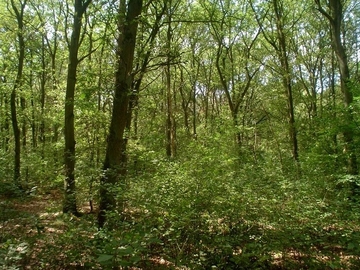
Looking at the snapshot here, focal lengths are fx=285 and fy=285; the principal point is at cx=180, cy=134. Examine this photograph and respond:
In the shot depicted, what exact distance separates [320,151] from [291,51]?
48.0ft

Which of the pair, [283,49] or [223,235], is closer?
[223,235]

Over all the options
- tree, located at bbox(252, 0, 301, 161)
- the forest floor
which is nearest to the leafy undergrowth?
the forest floor

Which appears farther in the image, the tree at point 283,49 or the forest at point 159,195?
the tree at point 283,49

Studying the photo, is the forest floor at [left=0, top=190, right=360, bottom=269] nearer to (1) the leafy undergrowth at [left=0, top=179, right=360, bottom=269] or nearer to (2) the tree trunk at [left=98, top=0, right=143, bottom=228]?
(1) the leafy undergrowth at [left=0, top=179, right=360, bottom=269]

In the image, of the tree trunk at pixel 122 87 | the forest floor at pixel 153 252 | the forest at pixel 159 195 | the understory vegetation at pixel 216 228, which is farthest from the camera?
the tree trunk at pixel 122 87

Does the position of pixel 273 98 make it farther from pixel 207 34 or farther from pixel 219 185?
pixel 219 185

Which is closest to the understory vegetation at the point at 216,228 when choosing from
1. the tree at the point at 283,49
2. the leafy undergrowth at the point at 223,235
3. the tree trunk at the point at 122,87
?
the leafy undergrowth at the point at 223,235

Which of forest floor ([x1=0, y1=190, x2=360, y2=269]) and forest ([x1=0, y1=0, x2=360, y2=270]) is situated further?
forest ([x1=0, y1=0, x2=360, y2=270])

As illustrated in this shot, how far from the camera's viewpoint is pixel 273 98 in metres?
23.9

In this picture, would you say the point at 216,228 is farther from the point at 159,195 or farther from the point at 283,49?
the point at 283,49

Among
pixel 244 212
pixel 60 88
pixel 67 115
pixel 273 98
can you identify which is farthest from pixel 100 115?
pixel 273 98

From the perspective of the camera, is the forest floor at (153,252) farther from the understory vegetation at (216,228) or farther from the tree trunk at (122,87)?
the tree trunk at (122,87)

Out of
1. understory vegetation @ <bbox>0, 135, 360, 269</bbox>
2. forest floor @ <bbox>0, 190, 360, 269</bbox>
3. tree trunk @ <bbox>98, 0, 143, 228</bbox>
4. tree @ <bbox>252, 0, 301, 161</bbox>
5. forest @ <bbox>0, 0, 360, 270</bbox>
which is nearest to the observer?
forest floor @ <bbox>0, 190, 360, 269</bbox>

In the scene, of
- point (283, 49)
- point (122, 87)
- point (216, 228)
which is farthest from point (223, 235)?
point (283, 49)
